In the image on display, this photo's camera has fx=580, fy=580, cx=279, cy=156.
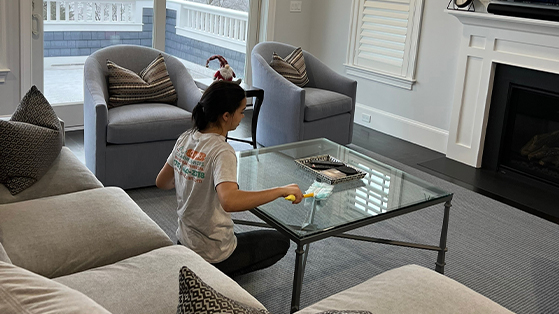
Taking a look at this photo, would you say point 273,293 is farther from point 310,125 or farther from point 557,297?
point 310,125

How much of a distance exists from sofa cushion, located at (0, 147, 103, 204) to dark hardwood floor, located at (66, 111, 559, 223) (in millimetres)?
1479

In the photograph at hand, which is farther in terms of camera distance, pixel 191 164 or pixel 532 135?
pixel 532 135

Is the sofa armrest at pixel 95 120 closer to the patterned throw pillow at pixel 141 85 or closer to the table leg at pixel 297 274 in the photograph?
the patterned throw pillow at pixel 141 85

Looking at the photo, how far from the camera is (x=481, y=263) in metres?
3.17

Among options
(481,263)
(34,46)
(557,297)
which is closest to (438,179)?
(481,263)

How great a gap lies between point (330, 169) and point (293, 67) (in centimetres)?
203

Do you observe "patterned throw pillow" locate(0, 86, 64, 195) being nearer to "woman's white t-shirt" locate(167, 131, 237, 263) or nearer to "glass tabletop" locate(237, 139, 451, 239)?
"woman's white t-shirt" locate(167, 131, 237, 263)

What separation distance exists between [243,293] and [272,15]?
14.6 ft

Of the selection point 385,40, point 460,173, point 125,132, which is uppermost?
point 385,40

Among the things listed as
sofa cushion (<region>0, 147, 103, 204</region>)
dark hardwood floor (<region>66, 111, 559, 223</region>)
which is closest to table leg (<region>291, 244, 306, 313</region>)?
sofa cushion (<region>0, 147, 103, 204</region>)

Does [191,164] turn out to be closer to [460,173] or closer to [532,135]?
[460,173]

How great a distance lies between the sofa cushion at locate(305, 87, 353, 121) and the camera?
456cm

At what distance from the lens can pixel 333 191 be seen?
283 centimetres

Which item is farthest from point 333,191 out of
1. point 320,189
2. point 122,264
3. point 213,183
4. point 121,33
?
point 121,33
